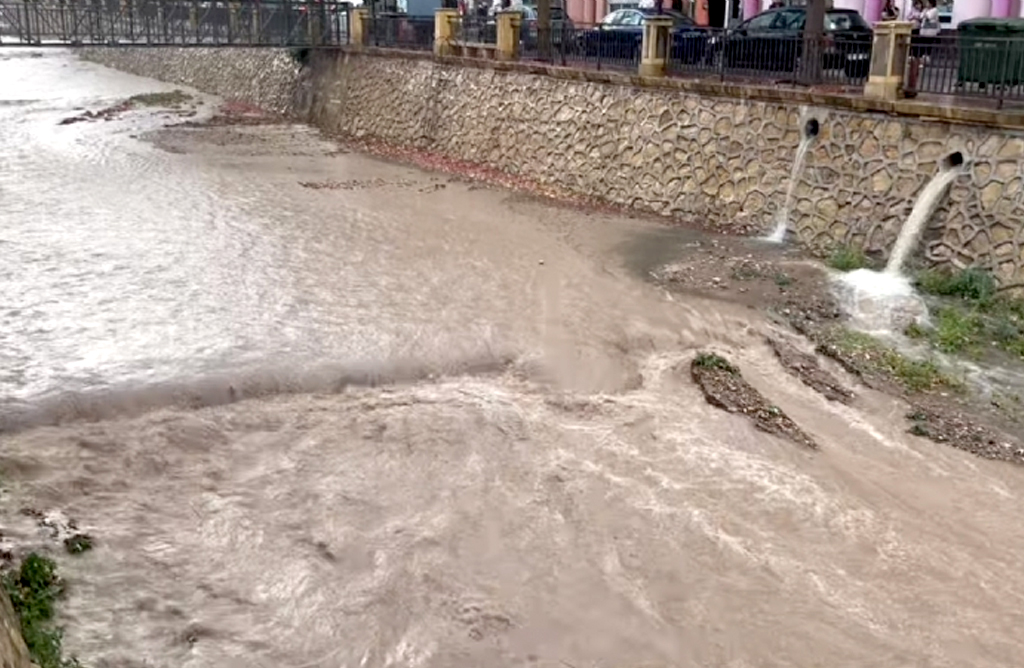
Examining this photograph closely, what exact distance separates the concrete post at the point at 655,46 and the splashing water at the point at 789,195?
3330mm

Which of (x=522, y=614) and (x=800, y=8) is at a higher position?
(x=800, y=8)

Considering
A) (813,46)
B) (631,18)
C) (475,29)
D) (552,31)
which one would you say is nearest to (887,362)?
(813,46)

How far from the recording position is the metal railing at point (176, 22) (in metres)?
23.2

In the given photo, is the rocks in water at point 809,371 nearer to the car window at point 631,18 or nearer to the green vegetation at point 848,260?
the green vegetation at point 848,260

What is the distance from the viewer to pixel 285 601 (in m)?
6.10

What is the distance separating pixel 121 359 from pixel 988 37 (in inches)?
393

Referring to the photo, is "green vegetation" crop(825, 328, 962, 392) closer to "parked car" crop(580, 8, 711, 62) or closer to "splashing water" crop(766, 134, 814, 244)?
"splashing water" crop(766, 134, 814, 244)

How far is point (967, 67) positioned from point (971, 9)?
9.72 metres

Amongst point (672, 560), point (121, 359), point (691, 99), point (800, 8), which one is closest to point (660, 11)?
point (800, 8)

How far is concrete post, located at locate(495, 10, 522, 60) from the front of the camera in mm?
20172

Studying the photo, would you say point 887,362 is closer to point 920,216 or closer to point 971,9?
point 920,216

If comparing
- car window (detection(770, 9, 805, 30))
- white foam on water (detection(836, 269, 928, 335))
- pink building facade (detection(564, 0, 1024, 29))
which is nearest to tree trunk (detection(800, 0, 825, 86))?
car window (detection(770, 9, 805, 30))

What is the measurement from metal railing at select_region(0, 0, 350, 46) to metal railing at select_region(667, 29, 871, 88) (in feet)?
43.2

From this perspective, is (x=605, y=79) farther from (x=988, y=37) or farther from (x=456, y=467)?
(x=456, y=467)
